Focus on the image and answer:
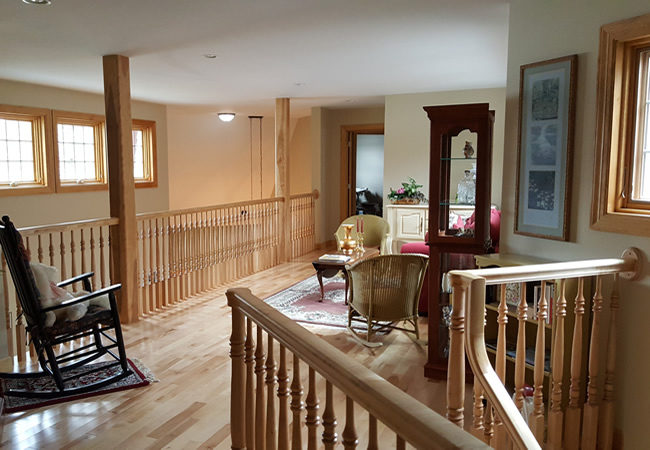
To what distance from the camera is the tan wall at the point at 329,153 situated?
8781 millimetres

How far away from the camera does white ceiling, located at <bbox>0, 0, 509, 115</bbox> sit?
3252mm

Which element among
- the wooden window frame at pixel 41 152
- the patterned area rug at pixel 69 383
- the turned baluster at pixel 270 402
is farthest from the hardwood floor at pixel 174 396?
the wooden window frame at pixel 41 152

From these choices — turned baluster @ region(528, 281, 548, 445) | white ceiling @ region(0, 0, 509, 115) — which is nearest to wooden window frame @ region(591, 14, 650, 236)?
turned baluster @ region(528, 281, 548, 445)

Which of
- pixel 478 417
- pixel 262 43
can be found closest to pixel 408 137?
pixel 262 43

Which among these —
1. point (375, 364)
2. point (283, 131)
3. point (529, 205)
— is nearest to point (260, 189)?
point (283, 131)

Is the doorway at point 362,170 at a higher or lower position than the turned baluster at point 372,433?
higher

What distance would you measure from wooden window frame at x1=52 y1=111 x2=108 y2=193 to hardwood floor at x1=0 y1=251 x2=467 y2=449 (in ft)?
9.60

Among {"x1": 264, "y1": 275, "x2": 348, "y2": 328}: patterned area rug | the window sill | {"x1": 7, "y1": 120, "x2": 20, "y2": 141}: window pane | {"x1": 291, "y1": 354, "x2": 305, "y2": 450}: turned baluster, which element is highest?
{"x1": 7, "y1": 120, "x2": 20, "y2": 141}: window pane

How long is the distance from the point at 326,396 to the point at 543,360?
148cm

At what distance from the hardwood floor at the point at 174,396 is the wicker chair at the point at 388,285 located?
0.29 m

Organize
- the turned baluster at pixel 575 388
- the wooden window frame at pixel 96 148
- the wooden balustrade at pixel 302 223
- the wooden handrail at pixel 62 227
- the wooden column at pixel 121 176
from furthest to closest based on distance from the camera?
the wooden balustrade at pixel 302 223, the wooden window frame at pixel 96 148, the wooden column at pixel 121 176, the wooden handrail at pixel 62 227, the turned baluster at pixel 575 388

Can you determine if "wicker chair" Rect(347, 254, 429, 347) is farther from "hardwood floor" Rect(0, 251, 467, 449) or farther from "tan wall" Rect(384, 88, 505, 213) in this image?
"tan wall" Rect(384, 88, 505, 213)

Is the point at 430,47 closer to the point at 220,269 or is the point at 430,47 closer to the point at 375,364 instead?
the point at 375,364

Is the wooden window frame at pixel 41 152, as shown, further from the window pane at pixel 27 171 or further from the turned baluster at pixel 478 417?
the turned baluster at pixel 478 417
